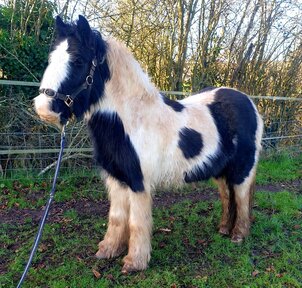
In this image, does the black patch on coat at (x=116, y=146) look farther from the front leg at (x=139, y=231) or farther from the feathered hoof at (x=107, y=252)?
the feathered hoof at (x=107, y=252)

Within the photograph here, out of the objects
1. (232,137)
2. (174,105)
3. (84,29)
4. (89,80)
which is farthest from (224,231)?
(84,29)

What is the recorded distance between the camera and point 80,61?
8.20ft

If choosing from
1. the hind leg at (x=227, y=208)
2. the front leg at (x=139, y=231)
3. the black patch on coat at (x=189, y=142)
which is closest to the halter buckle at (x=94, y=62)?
the black patch on coat at (x=189, y=142)

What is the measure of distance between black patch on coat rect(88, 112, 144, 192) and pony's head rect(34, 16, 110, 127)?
8.4 inches

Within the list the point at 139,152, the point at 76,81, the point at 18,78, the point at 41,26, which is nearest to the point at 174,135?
the point at 139,152

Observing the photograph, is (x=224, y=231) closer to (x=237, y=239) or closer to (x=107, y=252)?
(x=237, y=239)

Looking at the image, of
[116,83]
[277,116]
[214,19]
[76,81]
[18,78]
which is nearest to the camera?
[76,81]

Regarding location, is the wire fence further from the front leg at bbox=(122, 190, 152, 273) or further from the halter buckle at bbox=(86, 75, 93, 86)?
the halter buckle at bbox=(86, 75, 93, 86)

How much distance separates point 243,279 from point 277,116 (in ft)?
20.3

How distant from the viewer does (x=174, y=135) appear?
3.01m

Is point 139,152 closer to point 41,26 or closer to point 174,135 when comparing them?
point 174,135

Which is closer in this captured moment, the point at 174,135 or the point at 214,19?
the point at 174,135

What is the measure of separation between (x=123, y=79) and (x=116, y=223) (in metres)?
1.41

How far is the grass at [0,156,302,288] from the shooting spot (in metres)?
2.90
